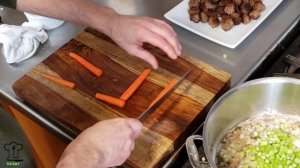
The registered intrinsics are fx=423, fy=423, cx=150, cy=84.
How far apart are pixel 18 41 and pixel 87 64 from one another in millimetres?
239

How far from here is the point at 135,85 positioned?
3.41 feet

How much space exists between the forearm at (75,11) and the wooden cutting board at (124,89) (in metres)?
0.08

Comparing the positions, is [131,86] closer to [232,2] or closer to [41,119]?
[41,119]

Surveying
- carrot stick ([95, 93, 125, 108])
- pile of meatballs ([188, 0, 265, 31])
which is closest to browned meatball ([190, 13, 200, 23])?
pile of meatballs ([188, 0, 265, 31])

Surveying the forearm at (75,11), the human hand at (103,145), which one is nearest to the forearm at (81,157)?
the human hand at (103,145)

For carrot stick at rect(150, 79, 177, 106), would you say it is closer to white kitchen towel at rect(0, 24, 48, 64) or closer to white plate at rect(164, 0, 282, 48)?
white plate at rect(164, 0, 282, 48)

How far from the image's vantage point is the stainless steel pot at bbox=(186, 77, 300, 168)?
0.86 metres

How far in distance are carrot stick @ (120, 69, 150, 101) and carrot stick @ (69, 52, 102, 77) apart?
0.10 meters

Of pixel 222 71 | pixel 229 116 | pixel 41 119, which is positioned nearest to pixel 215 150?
pixel 229 116

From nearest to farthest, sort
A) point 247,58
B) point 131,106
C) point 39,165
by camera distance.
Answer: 1. point 131,106
2. point 247,58
3. point 39,165

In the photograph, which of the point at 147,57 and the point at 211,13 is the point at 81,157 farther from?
the point at 211,13

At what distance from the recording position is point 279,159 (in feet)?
2.76

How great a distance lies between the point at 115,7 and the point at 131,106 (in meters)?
0.47

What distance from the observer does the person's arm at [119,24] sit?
3.15ft
